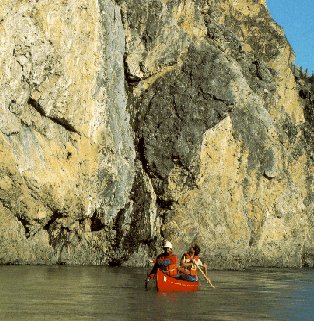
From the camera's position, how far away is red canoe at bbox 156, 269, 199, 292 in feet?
88.0

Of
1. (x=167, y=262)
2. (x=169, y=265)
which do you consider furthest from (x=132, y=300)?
(x=169, y=265)

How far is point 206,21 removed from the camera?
54250 millimetres

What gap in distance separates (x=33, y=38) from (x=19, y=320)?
22.0 metres

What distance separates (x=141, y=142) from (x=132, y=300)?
25.3 m

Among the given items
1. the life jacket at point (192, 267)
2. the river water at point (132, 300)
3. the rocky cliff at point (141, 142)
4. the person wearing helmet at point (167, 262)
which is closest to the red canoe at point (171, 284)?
the person wearing helmet at point (167, 262)

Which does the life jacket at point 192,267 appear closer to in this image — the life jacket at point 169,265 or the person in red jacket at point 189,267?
the person in red jacket at point 189,267

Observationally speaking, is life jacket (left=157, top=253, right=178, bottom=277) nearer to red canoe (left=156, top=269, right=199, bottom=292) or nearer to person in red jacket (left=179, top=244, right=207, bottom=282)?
red canoe (left=156, top=269, right=199, bottom=292)

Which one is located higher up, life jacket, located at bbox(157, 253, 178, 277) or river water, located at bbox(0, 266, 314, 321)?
life jacket, located at bbox(157, 253, 178, 277)

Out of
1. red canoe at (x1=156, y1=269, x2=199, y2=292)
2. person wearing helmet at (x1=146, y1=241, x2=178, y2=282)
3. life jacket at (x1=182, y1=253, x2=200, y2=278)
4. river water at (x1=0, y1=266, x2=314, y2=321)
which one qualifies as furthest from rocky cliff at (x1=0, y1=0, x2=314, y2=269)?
red canoe at (x1=156, y1=269, x2=199, y2=292)

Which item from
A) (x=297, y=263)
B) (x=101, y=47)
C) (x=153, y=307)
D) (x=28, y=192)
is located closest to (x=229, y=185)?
(x=297, y=263)

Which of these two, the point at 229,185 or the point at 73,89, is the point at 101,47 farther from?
the point at 229,185

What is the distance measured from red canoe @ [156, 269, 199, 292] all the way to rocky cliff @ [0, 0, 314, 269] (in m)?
11.9

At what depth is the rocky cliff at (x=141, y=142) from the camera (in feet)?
122

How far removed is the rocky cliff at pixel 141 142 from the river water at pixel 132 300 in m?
6.69
